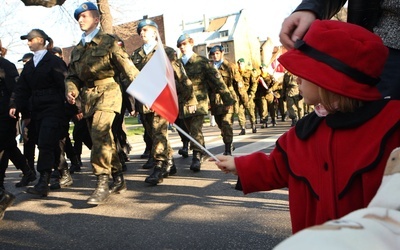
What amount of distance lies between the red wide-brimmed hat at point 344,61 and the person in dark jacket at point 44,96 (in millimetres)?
4644

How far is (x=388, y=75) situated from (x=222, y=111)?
6.08 m

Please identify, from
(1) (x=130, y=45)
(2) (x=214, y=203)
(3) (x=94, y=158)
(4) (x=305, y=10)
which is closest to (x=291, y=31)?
Result: (4) (x=305, y=10)

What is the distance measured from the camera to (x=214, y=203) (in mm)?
4477

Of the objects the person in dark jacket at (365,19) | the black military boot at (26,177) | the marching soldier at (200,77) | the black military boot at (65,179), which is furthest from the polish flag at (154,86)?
the black military boot at (26,177)

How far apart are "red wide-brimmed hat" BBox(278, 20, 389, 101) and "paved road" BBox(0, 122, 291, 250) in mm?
1995

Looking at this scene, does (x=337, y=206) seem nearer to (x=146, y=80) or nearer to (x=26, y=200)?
(x=146, y=80)

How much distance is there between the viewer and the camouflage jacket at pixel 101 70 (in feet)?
16.2

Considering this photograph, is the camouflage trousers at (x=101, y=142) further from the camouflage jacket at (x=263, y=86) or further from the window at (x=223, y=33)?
the window at (x=223, y=33)

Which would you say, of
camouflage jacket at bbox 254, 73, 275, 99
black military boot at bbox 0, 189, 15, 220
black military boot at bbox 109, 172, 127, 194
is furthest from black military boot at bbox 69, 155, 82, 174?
camouflage jacket at bbox 254, 73, 275, 99

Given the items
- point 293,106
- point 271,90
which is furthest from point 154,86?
point 271,90

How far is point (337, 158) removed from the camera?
1506 mm

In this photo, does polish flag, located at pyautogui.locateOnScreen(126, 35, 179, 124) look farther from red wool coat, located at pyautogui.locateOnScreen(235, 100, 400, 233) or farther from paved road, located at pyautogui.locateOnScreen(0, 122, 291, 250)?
paved road, located at pyautogui.locateOnScreen(0, 122, 291, 250)

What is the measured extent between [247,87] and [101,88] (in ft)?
27.7

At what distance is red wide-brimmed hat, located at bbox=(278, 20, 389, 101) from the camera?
56.4 inches
